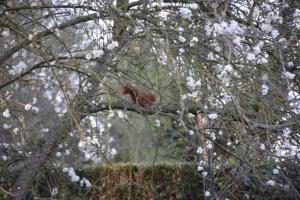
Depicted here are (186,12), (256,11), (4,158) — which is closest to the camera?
(186,12)

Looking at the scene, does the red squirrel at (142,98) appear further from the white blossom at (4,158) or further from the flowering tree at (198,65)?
the white blossom at (4,158)

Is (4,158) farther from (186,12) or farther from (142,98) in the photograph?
(186,12)

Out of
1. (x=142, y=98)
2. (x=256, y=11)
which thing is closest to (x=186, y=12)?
(x=256, y=11)

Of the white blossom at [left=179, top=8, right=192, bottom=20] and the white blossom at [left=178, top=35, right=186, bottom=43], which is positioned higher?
the white blossom at [left=179, top=8, right=192, bottom=20]

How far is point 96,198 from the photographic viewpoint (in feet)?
28.9

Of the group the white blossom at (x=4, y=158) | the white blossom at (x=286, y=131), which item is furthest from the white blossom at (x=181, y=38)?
the white blossom at (x=4, y=158)

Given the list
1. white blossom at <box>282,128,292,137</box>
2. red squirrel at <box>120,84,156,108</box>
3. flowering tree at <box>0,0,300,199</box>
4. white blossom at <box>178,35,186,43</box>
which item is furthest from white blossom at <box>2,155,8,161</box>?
white blossom at <box>282,128,292,137</box>

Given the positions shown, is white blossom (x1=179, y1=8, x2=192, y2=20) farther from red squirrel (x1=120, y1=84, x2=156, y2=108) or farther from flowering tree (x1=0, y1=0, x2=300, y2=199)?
red squirrel (x1=120, y1=84, x2=156, y2=108)

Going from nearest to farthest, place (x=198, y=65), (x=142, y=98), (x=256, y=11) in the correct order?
(x=198, y=65) → (x=256, y=11) → (x=142, y=98)

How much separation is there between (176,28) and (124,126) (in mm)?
12714

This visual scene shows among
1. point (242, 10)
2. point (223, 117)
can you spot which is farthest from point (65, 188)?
point (242, 10)

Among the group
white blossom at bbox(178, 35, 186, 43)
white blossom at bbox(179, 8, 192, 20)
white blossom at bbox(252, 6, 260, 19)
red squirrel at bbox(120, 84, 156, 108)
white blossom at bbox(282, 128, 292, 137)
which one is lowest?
white blossom at bbox(282, 128, 292, 137)

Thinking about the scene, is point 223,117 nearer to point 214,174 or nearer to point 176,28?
point 176,28

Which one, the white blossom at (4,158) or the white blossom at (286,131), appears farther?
the white blossom at (4,158)
